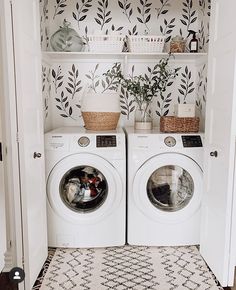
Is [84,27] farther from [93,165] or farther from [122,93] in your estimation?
[93,165]

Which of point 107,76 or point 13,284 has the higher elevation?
point 107,76

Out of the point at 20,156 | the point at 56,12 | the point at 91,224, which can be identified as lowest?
the point at 91,224

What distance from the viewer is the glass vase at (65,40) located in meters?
2.71

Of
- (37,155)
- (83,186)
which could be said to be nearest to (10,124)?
(37,155)

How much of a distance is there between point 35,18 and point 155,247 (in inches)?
77.8

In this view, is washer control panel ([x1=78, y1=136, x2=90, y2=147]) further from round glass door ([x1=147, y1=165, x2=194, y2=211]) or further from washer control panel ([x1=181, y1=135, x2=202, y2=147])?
washer control panel ([x1=181, y1=135, x2=202, y2=147])

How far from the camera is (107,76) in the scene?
3014mm

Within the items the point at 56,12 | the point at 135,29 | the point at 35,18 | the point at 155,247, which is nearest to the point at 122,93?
the point at 135,29

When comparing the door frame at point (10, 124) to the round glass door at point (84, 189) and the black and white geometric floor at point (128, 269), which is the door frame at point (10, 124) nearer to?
the black and white geometric floor at point (128, 269)

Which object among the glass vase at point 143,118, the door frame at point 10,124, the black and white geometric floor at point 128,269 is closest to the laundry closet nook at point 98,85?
the door frame at point 10,124

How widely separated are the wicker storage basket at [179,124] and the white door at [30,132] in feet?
3.36

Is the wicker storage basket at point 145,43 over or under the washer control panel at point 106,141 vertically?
over

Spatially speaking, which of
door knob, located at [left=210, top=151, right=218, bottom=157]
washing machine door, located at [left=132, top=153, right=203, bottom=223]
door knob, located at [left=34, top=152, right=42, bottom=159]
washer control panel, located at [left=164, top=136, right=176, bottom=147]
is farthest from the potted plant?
Answer: door knob, located at [left=34, top=152, right=42, bottom=159]

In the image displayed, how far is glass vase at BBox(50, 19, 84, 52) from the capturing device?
8.89 feet
